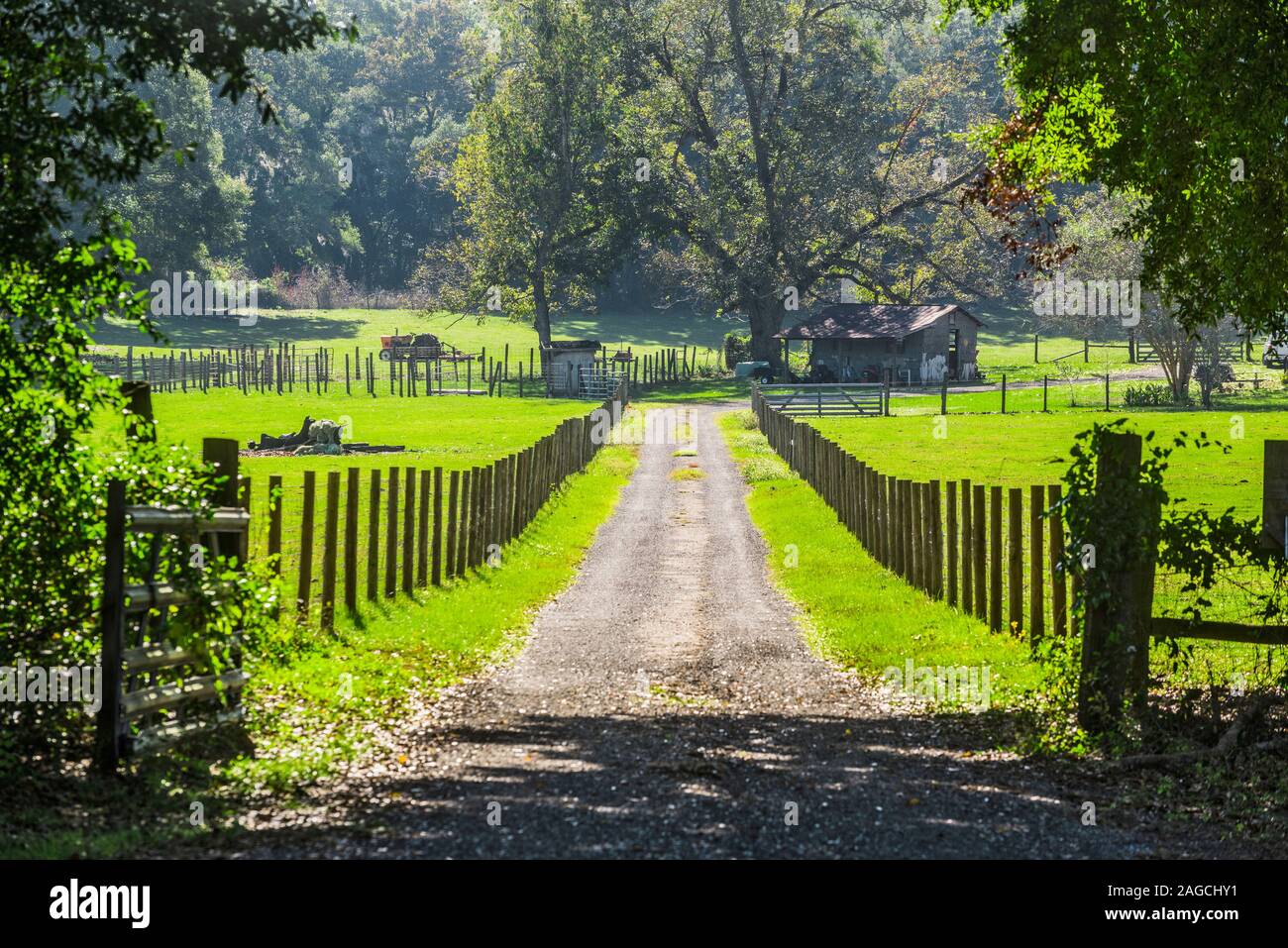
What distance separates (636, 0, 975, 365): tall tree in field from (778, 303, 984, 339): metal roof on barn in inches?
71.0

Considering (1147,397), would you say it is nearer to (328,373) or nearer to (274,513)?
(328,373)

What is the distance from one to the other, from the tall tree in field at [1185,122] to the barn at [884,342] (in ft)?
227

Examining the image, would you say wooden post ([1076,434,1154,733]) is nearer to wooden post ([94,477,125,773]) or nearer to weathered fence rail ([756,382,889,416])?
wooden post ([94,477,125,773])

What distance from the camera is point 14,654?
33.5 feet

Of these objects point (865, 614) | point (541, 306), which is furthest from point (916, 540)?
point (541, 306)

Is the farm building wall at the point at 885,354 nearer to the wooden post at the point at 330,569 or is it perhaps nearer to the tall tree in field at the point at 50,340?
the wooden post at the point at 330,569

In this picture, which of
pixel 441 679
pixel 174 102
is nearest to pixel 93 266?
pixel 441 679

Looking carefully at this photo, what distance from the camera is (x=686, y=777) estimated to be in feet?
32.0

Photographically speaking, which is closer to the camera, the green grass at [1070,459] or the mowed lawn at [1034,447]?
the green grass at [1070,459]

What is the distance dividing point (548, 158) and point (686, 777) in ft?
255

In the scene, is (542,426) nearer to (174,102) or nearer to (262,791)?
(262,791)

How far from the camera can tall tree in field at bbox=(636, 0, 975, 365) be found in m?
81.3

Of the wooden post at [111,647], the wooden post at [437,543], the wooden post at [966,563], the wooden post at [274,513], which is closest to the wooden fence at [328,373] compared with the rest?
the wooden post at [437,543]

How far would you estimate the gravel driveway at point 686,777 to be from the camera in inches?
328
